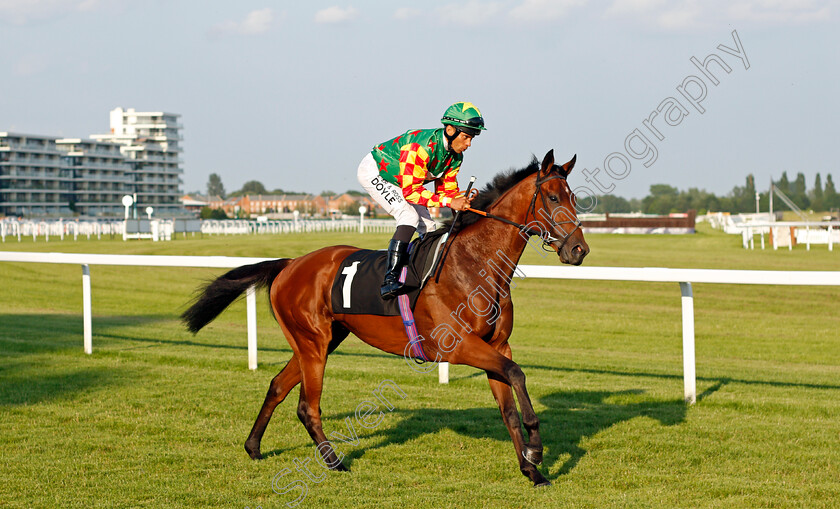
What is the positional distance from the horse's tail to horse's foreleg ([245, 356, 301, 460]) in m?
0.70

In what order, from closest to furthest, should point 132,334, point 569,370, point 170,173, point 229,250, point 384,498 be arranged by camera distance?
point 384,498
point 569,370
point 132,334
point 229,250
point 170,173

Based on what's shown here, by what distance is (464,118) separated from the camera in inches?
172

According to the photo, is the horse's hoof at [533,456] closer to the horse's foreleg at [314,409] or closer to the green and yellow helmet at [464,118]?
the horse's foreleg at [314,409]

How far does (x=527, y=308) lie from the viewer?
13.9 metres

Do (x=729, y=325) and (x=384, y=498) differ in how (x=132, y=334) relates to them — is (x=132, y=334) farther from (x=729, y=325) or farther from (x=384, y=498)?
(x=729, y=325)

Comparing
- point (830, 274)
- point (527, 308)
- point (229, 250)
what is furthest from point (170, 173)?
point (830, 274)

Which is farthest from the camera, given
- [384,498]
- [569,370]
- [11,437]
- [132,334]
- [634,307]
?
[634,307]

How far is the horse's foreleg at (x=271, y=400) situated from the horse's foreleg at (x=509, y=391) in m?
1.17

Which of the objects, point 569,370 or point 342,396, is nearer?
point 342,396

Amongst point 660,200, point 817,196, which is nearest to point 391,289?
point 660,200

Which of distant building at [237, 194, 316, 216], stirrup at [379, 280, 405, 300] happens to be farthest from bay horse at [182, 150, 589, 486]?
distant building at [237, 194, 316, 216]

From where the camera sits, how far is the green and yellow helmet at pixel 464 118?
4.37 metres

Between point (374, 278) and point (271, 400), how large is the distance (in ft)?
3.30

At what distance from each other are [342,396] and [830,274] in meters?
3.64
